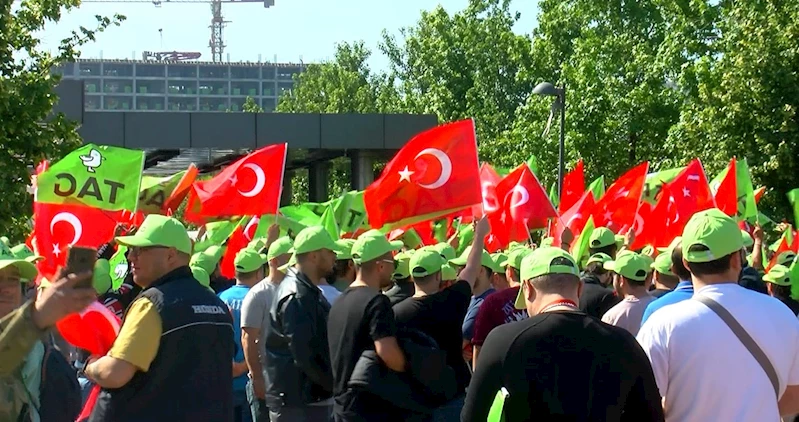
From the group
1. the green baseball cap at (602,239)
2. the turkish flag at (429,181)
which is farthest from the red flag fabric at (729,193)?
the turkish flag at (429,181)

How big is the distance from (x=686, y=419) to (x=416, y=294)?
2595mm

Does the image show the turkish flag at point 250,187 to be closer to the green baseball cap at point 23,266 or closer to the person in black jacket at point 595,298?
the person in black jacket at point 595,298

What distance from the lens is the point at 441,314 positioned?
7.54m

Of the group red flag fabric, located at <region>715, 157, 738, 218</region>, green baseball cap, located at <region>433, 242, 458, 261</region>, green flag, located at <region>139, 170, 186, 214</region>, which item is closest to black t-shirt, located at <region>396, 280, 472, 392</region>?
green baseball cap, located at <region>433, 242, 458, 261</region>

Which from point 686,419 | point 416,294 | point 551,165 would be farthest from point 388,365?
point 551,165

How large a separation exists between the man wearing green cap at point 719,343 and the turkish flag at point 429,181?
5.45m

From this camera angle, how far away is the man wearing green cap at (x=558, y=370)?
4805 millimetres

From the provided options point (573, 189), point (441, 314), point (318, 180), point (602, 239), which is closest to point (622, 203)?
point (573, 189)

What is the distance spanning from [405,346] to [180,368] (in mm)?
1602

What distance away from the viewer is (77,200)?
37.1 ft

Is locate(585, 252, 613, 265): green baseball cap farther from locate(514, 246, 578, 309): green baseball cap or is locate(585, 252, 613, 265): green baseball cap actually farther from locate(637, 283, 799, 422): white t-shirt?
locate(514, 246, 578, 309): green baseball cap

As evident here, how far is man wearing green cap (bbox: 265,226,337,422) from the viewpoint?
25.7 feet

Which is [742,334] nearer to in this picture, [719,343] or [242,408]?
[719,343]

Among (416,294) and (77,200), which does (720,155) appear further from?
(416,294)
